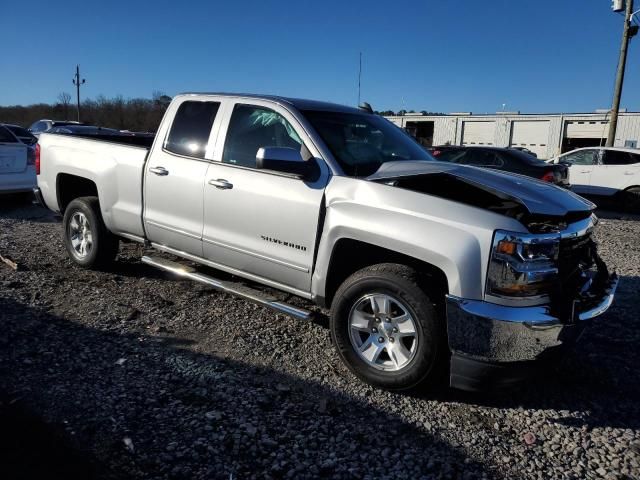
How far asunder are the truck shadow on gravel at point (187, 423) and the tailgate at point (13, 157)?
6.60 m

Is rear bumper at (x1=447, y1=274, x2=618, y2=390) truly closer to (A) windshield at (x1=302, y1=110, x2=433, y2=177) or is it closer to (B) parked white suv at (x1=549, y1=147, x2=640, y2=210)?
(A) windshield at (x1=302, y1=110, x2=433, y2=177)

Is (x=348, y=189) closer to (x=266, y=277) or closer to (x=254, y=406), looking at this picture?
(x=266, y=277)

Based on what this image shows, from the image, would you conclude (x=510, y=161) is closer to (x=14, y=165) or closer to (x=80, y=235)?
(x=80, y=235)

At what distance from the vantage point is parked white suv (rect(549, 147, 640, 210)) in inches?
527

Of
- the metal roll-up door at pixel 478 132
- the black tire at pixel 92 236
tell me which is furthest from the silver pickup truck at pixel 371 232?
the metal roll-up door at pixel 478 132

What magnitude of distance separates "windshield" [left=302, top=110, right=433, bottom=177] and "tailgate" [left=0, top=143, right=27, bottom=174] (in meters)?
7.49

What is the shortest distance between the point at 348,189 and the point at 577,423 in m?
2.07

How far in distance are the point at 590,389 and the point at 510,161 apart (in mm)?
9651

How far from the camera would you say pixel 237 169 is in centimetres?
422

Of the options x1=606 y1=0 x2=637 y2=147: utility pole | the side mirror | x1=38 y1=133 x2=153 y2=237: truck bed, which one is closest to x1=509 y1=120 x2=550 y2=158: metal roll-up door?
x1=606 y1=0 x2=637 y2=147: utility pole

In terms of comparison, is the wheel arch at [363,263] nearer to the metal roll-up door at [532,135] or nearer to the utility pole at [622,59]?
the utility pole at [622,59]

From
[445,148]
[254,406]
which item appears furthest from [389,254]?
[445,148]

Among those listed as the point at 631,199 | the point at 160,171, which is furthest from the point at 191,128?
the point at 631,199

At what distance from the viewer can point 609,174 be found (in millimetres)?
13797
